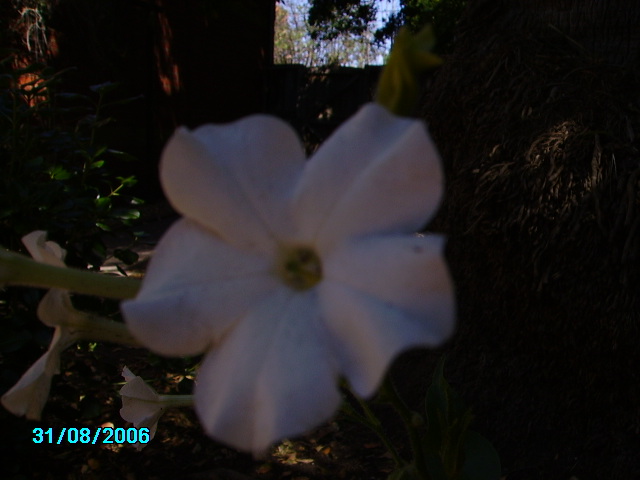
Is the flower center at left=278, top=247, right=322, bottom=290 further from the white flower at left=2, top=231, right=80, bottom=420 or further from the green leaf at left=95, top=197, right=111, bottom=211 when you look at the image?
the green leaf at left=95, top=197, right=111, bottom=211

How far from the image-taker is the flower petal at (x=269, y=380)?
35 centimetres

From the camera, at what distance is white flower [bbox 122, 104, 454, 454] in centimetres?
34

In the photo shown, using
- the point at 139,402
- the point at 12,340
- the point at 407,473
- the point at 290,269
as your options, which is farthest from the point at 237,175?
the point at 12,340

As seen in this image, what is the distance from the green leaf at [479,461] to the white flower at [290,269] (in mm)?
457

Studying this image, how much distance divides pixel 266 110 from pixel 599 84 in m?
6.56

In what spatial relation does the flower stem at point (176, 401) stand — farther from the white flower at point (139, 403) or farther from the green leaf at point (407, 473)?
the green leaf at point (407, 473)

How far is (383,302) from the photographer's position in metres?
0.36

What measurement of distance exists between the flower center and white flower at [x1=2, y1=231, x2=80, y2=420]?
245 millimetres

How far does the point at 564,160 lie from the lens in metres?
1.73

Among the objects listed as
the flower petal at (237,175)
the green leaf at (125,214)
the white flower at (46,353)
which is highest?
the flower petal at (237,175)

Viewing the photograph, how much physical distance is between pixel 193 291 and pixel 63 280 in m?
0.16

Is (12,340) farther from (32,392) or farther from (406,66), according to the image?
(406,66)
